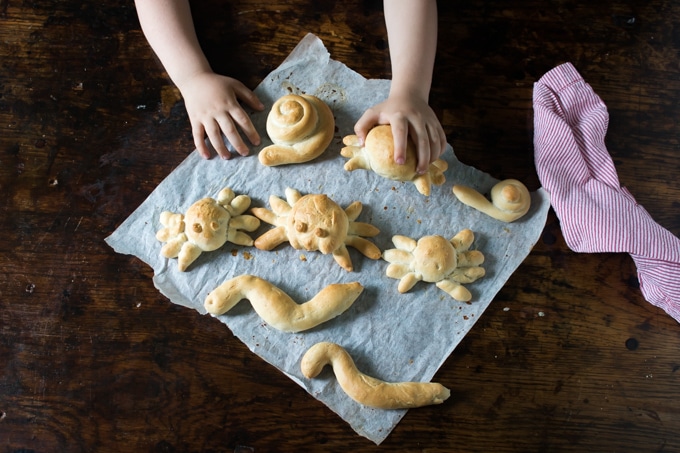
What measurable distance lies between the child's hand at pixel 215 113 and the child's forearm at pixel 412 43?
31 centimetres

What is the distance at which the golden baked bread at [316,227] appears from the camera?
0.85 meters

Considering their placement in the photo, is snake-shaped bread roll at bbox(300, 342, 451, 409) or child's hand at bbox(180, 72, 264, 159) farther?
child's hand at bbox(180, 72, 264, 159)

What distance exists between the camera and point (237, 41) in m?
1.02

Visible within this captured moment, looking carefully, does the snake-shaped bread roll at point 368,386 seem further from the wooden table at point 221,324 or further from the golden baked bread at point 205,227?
the golden baked bread at point 205,227

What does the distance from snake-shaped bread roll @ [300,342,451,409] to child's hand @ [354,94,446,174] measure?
1.22ft

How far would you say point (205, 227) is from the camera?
85 centimetres

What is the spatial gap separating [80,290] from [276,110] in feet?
1.61

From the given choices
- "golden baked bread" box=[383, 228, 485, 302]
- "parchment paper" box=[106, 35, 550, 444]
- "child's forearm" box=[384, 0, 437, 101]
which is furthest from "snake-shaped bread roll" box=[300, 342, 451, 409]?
"child's forearm" box=[384, 0, 437, 101]

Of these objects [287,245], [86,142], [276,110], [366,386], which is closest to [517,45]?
[276,110]

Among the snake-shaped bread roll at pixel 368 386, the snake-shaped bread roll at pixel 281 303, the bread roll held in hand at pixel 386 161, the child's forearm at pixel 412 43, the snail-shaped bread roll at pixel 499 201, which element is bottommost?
the snake-shaped bread roll at pixel 368 386

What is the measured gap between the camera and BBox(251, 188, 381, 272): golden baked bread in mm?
853

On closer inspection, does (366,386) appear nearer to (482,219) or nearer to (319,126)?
(482,219)

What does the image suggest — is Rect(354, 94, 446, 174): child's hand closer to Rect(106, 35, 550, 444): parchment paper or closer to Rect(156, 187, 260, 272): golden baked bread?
Rect(106, 35, 550, 444): parchment paper

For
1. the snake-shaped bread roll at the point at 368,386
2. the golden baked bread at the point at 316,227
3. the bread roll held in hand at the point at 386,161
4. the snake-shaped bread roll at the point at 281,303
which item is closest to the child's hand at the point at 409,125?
the bread roll held in hand at the point at 386,161
